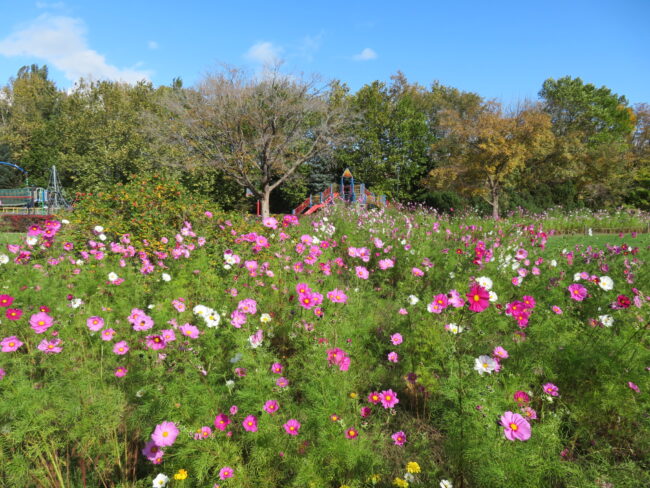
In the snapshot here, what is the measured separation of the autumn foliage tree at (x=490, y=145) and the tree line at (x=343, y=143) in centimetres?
6

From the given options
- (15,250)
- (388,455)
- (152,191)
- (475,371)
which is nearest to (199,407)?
(388,455)

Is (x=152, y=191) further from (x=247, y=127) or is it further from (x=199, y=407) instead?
(x=247, y=127)

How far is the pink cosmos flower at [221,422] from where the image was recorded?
1.52 m

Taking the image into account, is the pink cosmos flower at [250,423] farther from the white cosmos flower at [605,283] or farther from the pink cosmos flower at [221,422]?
the white cosmos flower at [605,283]

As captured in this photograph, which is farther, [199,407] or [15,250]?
[15,250]

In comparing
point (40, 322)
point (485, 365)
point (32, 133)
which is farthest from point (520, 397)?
point (32, 133)

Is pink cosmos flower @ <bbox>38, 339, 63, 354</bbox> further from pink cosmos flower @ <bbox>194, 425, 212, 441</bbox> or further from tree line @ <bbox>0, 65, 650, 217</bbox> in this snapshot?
tree line @ <bbox>0, 65, 650, 217</bbox>

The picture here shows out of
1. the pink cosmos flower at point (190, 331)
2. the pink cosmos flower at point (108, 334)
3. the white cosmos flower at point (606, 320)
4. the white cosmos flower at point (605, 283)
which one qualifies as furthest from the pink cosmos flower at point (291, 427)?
the white cosmos flower at point (605, 283)

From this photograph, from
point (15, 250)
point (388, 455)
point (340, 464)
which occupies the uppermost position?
point (15, 250)

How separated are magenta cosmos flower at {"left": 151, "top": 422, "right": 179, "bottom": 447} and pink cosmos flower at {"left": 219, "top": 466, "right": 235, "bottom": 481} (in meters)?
0.21

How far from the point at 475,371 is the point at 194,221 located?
171 inches

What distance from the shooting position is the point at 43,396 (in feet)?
5.81

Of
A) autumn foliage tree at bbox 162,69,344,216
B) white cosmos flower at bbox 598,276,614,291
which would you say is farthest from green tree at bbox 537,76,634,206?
white cosmos flower at bbox 598,276,614,291

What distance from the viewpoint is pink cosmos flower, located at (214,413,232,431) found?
1.52 metres
